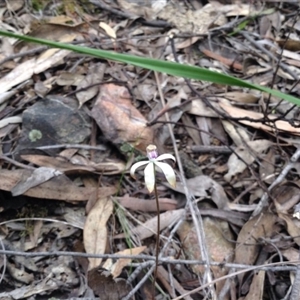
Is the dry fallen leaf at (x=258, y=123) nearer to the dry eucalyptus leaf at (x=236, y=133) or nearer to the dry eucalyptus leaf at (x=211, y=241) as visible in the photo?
the dry eucalyptus leaf at (x=236, y=133)

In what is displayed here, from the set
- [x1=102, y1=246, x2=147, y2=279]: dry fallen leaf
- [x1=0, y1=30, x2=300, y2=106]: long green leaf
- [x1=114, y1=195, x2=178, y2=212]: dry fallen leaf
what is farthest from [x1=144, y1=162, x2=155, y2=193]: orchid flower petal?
[x1=114, y1=195, x2=178, y2=212]: dry fallen leaf

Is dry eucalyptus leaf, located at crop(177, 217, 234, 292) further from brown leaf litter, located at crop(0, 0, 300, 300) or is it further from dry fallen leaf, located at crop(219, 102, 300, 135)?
dry fallen leaf, located at crop(219, 102, 300, 135)

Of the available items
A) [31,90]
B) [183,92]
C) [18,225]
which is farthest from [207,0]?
[18,225]

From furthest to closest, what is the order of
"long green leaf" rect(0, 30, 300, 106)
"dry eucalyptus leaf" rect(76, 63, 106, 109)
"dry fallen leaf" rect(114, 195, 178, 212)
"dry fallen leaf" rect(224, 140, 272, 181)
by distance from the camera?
1. "dry eucalyptus leaf" rect(76, 63, 106, 109)
2. "dry fallen leaf" rect(224, 140, 272, 181)
3. "dry fallen leaf" rect(114, 195, 178, 212)
4. "long green leaf" rect(0, 30, 300, 106)

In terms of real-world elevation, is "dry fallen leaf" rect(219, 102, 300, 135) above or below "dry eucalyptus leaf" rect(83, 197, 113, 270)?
below

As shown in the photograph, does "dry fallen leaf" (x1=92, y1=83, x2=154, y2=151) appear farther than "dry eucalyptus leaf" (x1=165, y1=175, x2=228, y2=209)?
Yes

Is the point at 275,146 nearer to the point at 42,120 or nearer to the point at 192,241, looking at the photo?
the point at 192,241

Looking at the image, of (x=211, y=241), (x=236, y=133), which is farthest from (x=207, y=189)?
(x=236, y=133)

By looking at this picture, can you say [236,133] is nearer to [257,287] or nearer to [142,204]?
[142,204]
